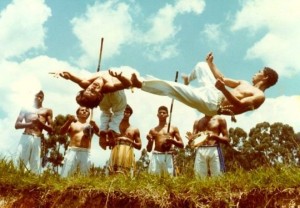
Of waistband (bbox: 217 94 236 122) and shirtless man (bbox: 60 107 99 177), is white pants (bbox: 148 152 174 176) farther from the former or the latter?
waistband (bbox: 217 94 236 122)

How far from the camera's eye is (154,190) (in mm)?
5027

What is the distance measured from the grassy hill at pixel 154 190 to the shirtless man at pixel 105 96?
5.85 feet

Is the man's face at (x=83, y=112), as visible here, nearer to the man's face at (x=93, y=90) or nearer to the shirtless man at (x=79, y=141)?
the shirtless man at (x=79, y=141)

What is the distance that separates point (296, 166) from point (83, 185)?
2558mm

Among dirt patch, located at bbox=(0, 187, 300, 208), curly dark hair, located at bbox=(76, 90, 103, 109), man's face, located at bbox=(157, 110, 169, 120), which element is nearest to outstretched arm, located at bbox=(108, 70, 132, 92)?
curly dark hair, located at bbox=(76, 90, 103, 109)

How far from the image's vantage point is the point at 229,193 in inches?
188

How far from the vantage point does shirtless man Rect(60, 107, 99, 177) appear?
9.41 m

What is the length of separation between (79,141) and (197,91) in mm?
3426

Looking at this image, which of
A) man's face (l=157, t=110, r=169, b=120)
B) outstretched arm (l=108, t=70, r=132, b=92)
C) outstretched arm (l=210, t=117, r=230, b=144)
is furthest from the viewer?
man's face (l=157, t=110, r=169, b=120)

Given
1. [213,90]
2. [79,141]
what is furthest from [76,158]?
[213,90]

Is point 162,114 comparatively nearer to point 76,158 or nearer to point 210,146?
point 210,146

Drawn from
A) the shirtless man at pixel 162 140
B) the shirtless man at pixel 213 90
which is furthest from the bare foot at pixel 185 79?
the shirtless man at pixel 162 140

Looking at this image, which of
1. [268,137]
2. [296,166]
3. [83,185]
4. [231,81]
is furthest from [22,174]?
[268,137]

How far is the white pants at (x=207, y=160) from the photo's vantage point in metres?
8.77
